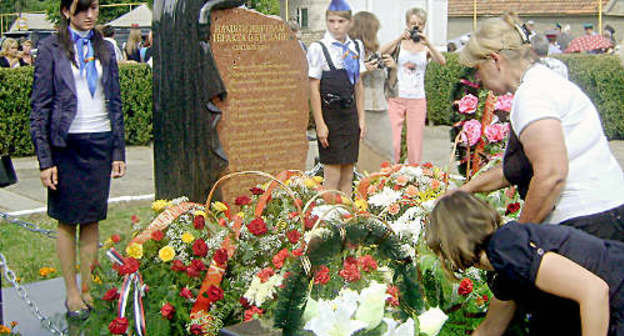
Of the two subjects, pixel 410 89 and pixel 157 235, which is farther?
pixel 410 89

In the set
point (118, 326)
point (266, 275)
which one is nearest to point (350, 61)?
point (266, 275)

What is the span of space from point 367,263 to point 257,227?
31.7 inches

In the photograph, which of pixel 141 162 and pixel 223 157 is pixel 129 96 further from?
pixel 223 157

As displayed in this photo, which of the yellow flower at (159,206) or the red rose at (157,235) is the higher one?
the yellow flower at (159,206)

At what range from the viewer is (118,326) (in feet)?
10.6

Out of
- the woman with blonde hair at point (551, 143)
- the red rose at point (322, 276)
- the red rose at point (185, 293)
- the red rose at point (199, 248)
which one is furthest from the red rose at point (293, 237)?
the woman with blonde hair at point (551, 143)

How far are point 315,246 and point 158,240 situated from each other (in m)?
1.25

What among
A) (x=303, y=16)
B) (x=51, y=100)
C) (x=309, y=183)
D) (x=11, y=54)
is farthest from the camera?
(x=303, y=16)

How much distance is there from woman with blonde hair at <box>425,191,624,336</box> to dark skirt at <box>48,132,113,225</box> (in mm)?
2316

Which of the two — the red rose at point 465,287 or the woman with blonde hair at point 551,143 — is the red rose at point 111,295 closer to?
the red rose at point 465,287

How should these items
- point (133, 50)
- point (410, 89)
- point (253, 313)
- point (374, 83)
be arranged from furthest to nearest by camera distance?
point (133, 50), point (410, 89), point (374, 83), point (253, 313)

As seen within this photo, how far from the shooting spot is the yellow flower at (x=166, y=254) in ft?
11.9

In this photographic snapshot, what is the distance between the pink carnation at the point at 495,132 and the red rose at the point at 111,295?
9.95ft

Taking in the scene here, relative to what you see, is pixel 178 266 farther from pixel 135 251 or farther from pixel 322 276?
pixel 322 276
